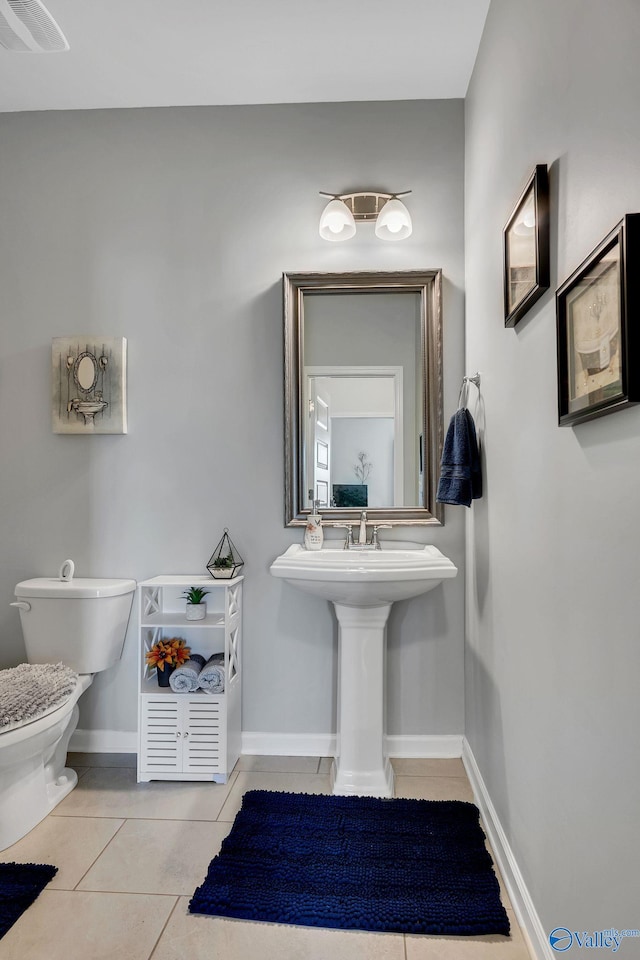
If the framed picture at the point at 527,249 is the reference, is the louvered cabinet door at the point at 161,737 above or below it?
below

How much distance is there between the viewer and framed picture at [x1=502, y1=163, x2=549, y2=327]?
4.43 ft

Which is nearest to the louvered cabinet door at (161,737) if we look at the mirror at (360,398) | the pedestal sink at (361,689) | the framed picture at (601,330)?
the pedestal sink at (361,689)

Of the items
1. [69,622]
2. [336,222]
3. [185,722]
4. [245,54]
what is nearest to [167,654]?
[185,722]

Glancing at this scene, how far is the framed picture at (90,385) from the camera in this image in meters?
2.54

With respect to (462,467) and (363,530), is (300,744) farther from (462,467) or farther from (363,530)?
(462,467)

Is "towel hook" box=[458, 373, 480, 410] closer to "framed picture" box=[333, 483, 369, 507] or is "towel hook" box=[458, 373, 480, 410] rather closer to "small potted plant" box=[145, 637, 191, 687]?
"framed picture" box=[333, 483, 369, 507]

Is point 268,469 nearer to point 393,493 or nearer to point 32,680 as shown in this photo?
point 393,493

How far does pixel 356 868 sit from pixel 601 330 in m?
1.60

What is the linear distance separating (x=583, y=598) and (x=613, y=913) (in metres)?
0.50

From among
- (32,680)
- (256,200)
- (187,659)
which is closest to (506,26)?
(256,200)

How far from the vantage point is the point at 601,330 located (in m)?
1.03

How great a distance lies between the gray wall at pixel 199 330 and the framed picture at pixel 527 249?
81cm

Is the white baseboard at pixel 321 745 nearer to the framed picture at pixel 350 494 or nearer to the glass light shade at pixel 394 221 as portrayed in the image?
the framed picture at pixel 350 494

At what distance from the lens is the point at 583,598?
1.14 meters
